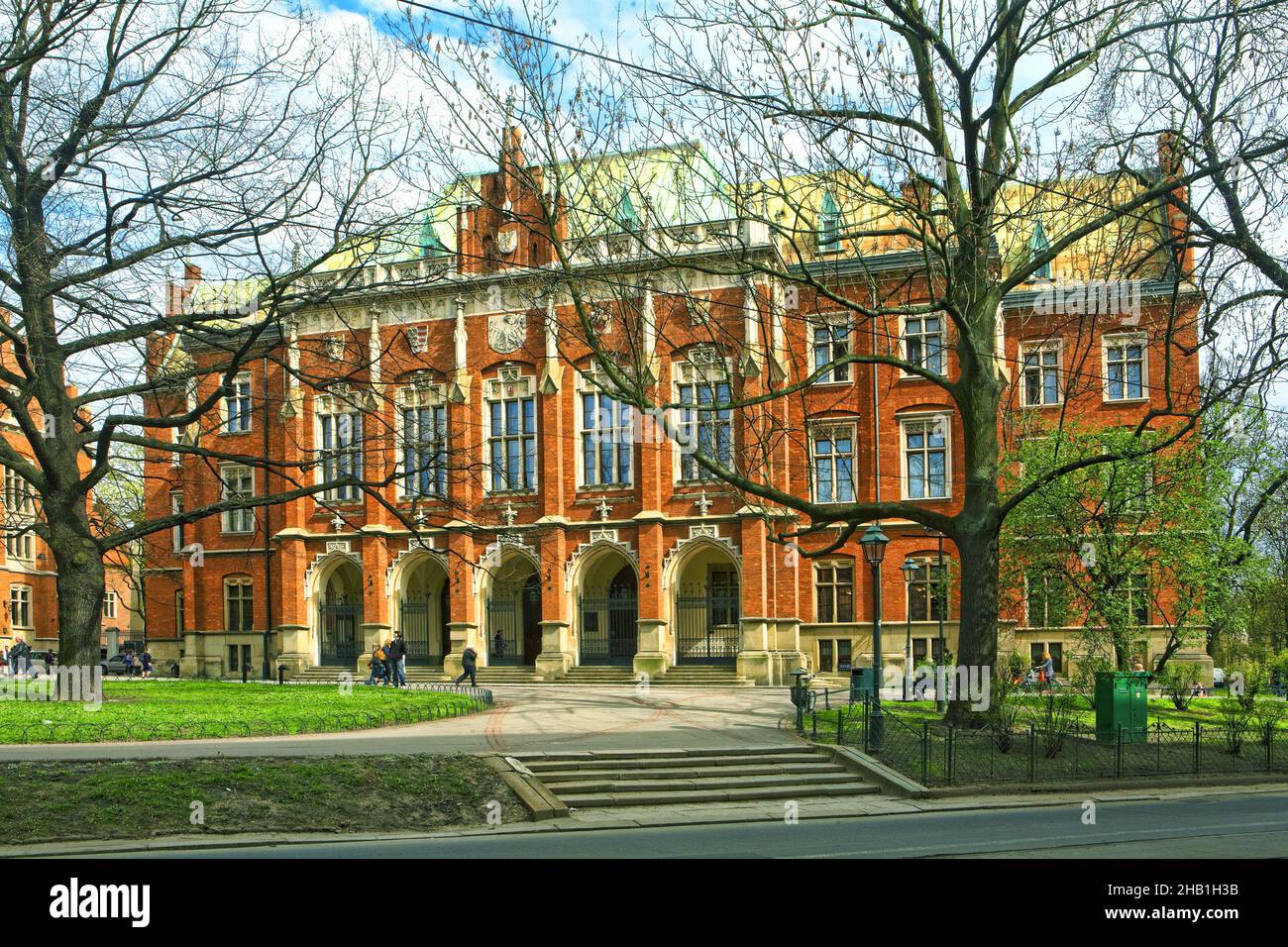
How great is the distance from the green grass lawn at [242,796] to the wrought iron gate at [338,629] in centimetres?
2938

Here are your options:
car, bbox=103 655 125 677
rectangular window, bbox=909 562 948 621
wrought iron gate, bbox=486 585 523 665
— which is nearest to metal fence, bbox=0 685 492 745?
wrought iron gate, bbox=486 585 523 665

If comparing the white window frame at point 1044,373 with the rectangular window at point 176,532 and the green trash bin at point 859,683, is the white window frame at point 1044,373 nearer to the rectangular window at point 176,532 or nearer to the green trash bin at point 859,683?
the green trash bin at point 859,683

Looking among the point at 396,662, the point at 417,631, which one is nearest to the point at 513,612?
the point at 417,631

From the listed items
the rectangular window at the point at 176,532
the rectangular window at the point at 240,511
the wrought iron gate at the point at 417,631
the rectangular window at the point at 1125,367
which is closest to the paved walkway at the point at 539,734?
the wrought iron gate at the point at 417,631

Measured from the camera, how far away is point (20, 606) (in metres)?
60.2

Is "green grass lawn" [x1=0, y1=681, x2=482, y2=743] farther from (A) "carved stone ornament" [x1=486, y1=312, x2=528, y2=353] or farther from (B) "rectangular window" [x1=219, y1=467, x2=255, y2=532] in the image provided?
(B) "rectangular window" [x1=219, y1=467, x2=255, y2=532]

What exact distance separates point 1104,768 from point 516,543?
24.8m

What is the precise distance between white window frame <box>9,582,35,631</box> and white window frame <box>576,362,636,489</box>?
113 ft

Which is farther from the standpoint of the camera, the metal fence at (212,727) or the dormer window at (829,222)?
the metal fence at (212,727)

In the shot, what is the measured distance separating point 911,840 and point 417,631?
34120 millimetres

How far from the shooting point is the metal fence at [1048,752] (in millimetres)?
17953

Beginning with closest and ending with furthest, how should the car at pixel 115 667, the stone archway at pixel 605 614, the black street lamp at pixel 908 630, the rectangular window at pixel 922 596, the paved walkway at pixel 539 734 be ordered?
Result: the paved walkway at pixel 539 734
the black street lamp at pixel 908 630
the rectangular window at pixel 922 596
the stone archway at pixel 605 614
the car at pixel 115 667

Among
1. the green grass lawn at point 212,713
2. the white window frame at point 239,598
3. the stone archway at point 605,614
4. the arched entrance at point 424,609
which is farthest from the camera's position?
the white window frame at point 239,598

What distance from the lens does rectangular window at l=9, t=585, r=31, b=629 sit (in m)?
59.4
